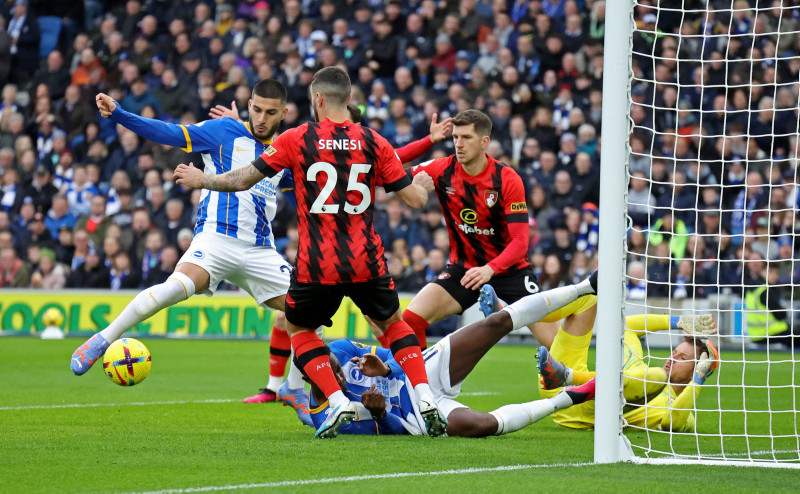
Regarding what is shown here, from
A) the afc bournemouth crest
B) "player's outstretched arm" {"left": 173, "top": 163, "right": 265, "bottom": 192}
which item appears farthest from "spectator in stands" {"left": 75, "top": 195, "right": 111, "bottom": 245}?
"player's outstretched arm" {"left": 173, "top": 163, "right": 265, "bottom": 192}

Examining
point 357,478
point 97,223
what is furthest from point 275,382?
point 97,223

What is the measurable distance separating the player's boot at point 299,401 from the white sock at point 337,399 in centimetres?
52

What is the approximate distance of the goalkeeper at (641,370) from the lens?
6594mm

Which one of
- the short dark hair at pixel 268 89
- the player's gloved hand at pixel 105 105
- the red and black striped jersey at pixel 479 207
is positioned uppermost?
the short dark hair at pixel 268 89

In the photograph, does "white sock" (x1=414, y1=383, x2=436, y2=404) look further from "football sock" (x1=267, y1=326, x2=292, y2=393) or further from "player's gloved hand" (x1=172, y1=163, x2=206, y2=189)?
"football sock" (x1=267, y1=326, x2=292, y2=393)

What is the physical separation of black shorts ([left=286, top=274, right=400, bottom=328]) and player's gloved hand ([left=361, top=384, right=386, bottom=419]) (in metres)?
0.45

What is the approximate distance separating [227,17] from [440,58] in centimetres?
443

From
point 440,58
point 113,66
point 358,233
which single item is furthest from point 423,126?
point 358,233

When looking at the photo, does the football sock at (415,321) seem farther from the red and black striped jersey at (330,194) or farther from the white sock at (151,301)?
the red and black striped jersey at (330,194)

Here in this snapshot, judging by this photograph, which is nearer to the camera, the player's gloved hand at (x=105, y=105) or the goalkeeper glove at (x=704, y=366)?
the goalkeeper glove at (x=704, y=366)

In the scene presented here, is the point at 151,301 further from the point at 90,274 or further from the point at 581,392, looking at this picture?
the point at 90,274

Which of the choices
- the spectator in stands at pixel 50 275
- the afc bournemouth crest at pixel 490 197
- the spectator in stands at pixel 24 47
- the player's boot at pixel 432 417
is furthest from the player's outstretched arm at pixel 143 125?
the spectator in stands at pixel 24 47

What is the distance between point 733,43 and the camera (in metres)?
15.5

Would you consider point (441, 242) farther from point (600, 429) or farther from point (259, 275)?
point (600, 429)
